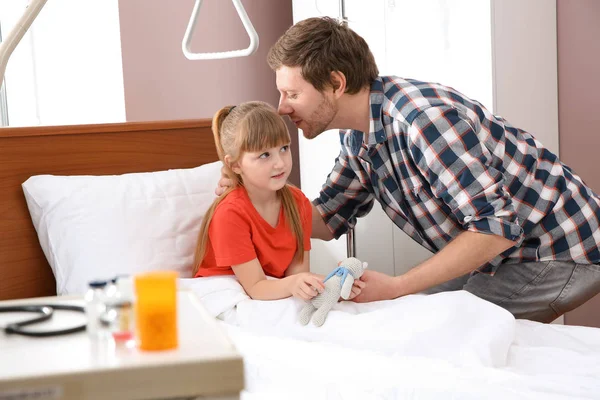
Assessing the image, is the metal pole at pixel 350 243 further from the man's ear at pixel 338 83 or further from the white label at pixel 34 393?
the white label at pixel 34 393

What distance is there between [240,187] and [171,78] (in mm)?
1372

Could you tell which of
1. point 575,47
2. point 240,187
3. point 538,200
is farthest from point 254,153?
point 575,47

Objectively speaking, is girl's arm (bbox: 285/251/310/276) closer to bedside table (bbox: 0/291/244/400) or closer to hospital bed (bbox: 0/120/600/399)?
hospital bed (bbox: 0/120/600/399)

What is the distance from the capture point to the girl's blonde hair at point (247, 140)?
1728 mm

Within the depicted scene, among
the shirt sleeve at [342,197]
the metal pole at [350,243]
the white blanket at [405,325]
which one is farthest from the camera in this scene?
the metal pole at [350,243]

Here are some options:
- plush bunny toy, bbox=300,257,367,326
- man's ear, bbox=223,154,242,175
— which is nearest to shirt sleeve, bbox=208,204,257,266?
man's ear, bbox=223,154,242,175

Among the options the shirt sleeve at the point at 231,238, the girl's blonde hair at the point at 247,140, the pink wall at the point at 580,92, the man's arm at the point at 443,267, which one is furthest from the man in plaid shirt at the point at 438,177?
the pink wall at the point at 580,92

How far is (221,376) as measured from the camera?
2.30ft

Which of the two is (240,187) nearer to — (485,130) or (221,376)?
(485,130)

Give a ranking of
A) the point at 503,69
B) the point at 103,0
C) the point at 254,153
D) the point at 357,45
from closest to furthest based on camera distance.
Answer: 1. the point at 254,153
2. the point at 357,45
3. the point at 503,69
4. the point at 103,0

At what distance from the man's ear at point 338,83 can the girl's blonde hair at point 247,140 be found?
17 centimetres

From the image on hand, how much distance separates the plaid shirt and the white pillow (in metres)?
0.48

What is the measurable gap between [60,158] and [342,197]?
2.43 ft

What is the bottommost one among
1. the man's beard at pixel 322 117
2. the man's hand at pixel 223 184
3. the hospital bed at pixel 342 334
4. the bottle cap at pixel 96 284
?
the hospital bed at pixel 342 334
